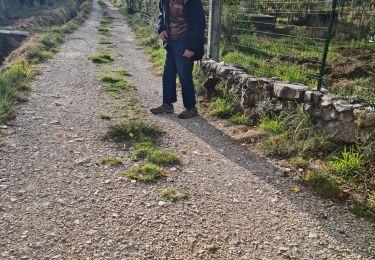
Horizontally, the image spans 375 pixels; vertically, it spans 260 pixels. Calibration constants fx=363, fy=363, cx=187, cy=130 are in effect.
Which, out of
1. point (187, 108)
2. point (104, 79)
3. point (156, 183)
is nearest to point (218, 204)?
point (156, 183)

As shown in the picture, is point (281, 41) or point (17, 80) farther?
point (281, 41)

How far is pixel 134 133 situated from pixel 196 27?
1.71 metres

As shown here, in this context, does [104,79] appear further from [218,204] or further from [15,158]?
[218,204]

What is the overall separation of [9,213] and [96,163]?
3.75 feet

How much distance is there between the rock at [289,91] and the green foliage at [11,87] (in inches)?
151

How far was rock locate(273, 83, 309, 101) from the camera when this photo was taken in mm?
4707

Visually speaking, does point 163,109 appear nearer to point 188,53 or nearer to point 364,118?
point 188,53

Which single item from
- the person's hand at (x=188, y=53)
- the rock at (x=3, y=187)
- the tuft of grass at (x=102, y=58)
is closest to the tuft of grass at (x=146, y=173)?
the rock at (x=3, y=187)

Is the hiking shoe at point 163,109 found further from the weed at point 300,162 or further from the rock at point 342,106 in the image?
the rock at point 342,106

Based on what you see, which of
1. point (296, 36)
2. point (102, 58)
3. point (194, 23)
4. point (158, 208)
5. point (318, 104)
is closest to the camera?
point (158, 208)

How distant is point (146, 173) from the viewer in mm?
A: 3822

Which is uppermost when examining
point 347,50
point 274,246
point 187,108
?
point 347,50

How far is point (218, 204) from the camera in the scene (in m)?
3.36

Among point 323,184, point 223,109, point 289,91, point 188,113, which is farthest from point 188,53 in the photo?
point 323,184
